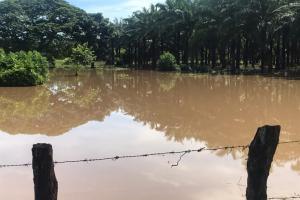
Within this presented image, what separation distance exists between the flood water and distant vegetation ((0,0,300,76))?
9.87m

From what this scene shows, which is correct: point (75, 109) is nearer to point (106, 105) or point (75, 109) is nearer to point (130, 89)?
point (106, 105)

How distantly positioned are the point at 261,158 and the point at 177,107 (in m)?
15.8

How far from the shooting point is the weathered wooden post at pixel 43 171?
175 inches

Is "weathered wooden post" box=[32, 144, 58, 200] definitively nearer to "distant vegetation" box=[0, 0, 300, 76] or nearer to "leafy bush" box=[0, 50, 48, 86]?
"leafy bush" box=[0, 50, 48, 86]

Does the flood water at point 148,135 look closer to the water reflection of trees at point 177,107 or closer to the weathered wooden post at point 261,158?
the water reflection of trees at point 177,107

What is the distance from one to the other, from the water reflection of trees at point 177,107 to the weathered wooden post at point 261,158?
5.84m

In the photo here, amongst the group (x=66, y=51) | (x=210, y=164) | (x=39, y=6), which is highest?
(x=39, y=6)

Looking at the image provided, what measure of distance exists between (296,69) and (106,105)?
68.9 feet

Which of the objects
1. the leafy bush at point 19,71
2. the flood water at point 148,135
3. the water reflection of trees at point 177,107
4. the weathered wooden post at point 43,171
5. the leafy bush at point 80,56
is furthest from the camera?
the leafy bush at point 80,56

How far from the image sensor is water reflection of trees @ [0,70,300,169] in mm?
14711

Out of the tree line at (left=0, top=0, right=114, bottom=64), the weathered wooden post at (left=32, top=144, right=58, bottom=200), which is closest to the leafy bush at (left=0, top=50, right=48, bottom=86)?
the weathered wooden post at (left=32, top=144, right=58, bottom=200)

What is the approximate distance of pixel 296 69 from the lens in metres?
37.8

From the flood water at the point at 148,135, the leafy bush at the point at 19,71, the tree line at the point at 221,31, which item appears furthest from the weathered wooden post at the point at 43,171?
the tree line at the point at 221,31

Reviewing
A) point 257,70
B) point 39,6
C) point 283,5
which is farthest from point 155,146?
point 39,6
